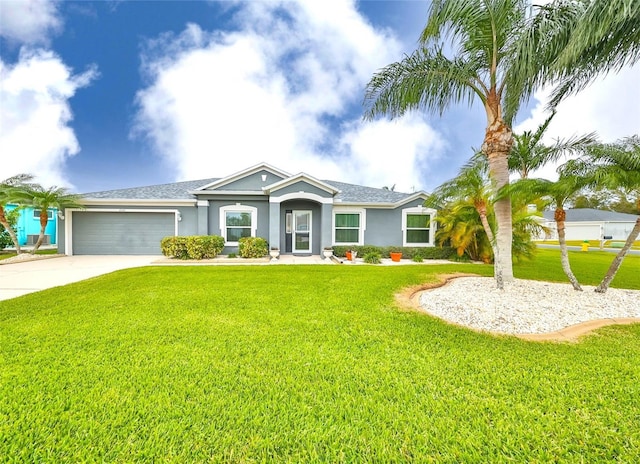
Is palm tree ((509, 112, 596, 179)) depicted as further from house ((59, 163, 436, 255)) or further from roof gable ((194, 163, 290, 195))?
roof gable ((194, 163, 290, 195))

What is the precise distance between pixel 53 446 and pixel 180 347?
63.6 inches

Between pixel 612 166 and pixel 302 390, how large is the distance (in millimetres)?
8018

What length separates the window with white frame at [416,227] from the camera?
14938 millimetres

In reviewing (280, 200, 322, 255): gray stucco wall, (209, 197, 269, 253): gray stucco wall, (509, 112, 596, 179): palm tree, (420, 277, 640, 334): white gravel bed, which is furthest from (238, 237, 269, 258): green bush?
(509, 112, 596, 179): palm tree

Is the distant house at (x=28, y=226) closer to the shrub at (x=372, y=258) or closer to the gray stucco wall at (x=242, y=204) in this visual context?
the gray stucco wall at (x=242, y=204)

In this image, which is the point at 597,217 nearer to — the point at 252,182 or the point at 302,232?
the point at 302,232

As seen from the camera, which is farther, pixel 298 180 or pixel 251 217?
pixel 251 217

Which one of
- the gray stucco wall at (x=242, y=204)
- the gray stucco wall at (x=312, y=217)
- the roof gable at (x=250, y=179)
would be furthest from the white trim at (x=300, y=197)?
the roof gable at (x=250, y=179)

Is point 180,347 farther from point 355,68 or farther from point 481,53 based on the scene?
point 355,68

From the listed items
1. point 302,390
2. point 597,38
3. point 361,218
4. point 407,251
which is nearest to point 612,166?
point 597,38

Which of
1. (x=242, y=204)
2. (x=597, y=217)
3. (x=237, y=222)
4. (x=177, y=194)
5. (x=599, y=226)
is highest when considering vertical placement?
(x=177, y=194)

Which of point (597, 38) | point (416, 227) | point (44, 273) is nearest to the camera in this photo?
point (597, 38)

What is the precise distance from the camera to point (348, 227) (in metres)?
14.9

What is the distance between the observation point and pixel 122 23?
496 inches
